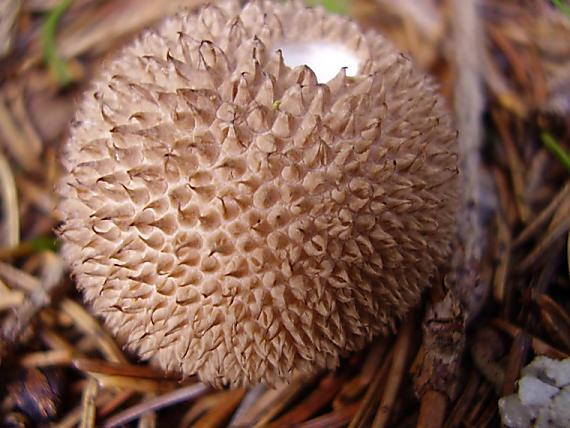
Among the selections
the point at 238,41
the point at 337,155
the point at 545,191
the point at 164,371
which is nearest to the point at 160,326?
the point at 164,371

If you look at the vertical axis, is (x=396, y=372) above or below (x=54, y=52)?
below

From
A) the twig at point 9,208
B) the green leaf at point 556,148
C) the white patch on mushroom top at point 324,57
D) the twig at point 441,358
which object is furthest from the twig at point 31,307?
the green leaf at point 556,148

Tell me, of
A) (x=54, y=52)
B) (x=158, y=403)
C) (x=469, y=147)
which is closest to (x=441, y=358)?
(x=469, y=147)

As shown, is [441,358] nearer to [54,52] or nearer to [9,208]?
[9,208]

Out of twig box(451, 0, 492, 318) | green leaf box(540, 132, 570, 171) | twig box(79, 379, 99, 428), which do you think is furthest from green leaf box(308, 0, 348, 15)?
twig box(79, 379, 99, 428)

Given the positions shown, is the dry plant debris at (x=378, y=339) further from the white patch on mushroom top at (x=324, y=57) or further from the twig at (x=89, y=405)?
the white patch on mushroom top at (x=324, y=57)

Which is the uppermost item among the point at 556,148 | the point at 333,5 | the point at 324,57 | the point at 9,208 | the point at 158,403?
the point at 333,5

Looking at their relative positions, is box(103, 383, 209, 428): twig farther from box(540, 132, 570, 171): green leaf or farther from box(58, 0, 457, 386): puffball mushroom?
box(540, 132, 570, 171): green leaf

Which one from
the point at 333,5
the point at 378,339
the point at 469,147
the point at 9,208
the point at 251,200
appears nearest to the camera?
the point at 251,200
